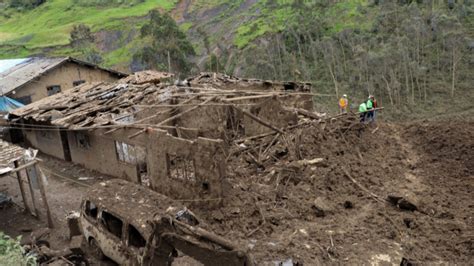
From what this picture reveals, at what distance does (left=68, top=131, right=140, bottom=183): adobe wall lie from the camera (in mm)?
17406

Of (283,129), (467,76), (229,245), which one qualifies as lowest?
(467,76)

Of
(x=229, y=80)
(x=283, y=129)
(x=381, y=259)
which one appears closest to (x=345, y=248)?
(x=381, y=259)

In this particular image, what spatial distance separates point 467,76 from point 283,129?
79.9 ft

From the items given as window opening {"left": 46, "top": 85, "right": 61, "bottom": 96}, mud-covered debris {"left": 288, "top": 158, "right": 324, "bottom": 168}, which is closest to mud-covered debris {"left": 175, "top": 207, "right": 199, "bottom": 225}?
mud-covered debris {"left": 288, "top": 158, "right": 324, "bottom": 168}

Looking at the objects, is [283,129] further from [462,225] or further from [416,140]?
[462,225]

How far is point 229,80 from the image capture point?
2209 centimetres

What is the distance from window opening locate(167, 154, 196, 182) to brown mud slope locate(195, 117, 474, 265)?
4.05 ft

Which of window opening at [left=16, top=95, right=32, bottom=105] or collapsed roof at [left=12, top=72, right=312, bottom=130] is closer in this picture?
collapsed roof at [left=12, top=72, right=312, bottom=130]

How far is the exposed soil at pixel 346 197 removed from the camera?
1100 centimetres

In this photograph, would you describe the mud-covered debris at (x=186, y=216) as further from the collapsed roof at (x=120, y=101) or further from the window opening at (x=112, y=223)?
the collapsed roof at (x=120, y=101)

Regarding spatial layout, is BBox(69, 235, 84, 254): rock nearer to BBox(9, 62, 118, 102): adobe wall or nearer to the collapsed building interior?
the collapsed building interior

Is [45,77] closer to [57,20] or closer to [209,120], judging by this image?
[209,120]

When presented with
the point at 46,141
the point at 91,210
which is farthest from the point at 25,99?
the point at 91,210

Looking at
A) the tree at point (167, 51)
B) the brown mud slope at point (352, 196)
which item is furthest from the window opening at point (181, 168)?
the tree at point (167, 51)
